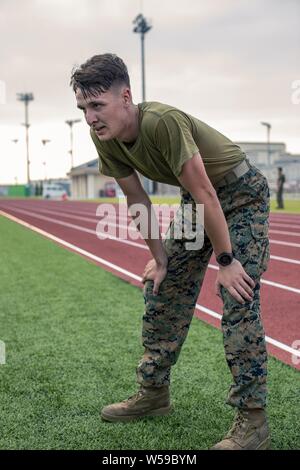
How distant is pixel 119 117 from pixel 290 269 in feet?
21.0

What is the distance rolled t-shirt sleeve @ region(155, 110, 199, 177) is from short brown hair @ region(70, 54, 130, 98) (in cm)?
28

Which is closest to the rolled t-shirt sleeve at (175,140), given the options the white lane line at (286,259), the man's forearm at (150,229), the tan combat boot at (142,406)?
the man's forearm at (150,229)

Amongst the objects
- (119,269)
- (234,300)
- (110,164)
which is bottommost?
(119,269)

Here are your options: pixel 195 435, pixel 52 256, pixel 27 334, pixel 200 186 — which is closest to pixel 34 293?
pixel 27 334

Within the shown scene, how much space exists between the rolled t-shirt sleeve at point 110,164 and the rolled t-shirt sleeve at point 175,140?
0.50 meters

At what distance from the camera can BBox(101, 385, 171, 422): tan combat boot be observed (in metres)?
3.29

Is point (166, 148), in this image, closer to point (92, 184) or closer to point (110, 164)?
point (110, 164)

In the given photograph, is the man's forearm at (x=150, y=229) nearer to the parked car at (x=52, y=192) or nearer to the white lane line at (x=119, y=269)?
the white lane line at (x=119, y=269)

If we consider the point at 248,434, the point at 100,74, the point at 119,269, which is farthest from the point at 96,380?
the point at 119,269

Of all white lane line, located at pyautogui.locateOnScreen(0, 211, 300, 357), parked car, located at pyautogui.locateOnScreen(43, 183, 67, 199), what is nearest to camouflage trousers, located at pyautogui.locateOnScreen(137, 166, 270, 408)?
white lane line, located at pyautogui.locateOnScreen(0, 211, 300, 357)

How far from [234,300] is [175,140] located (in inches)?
31.7

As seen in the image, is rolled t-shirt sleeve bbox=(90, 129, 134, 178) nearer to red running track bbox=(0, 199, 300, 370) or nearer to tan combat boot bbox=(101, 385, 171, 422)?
tan combat boot bbox=(101, 385, 171, 422)

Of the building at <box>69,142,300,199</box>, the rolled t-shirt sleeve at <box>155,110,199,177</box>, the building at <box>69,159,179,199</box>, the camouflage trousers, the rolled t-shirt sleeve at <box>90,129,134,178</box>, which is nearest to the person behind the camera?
the rolled t-shirt sleeve at <box>155,110,199,177</box>

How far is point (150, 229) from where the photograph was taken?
3.24 metres
